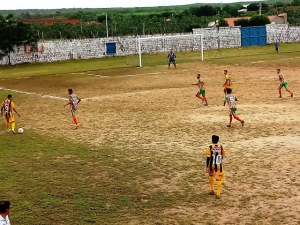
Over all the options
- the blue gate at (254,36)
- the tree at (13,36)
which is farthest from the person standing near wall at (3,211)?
the blue gate at (254,36)

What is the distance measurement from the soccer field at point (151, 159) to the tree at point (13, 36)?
94.6 feet

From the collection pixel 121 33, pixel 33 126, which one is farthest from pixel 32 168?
pixel 121 33

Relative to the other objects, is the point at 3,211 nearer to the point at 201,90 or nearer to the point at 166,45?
the point at 201,90

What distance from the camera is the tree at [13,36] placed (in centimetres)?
5931

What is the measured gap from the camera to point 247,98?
27.4 meters

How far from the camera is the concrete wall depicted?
62156 mm

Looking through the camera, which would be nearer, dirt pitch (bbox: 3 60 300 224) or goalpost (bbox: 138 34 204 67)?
dirt pitch (bbox: 3 60 300 224)

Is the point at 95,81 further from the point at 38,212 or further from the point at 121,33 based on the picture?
the point at 121,33

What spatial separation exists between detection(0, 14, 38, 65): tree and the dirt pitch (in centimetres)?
2003

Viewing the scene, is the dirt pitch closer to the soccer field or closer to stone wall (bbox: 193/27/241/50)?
the soccer field

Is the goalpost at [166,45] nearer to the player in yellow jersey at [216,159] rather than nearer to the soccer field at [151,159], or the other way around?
the soccer field at [151,159]

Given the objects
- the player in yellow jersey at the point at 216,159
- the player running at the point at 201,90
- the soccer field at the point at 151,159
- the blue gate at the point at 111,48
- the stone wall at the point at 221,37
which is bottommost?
the soccer field at the point at 151,159

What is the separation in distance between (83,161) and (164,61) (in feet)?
126

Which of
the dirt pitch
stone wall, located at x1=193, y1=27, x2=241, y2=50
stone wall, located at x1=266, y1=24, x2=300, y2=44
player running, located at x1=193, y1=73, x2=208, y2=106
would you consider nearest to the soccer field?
the dirt pitch
